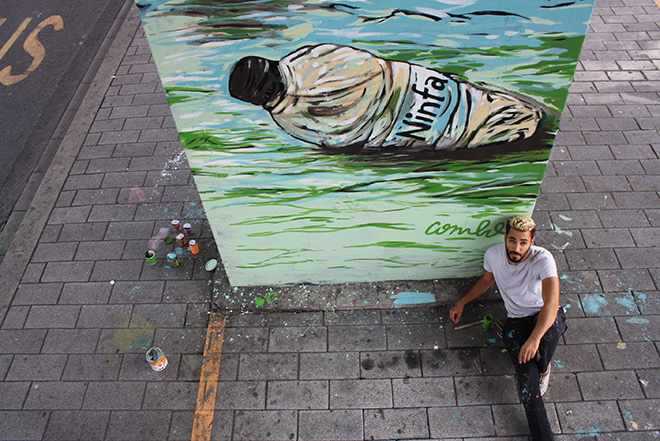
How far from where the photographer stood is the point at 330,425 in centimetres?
374

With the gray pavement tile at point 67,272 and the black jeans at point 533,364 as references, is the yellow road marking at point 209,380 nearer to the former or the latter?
the gray pavement tile at point 67,272

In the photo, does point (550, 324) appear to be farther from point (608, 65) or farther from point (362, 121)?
point (608, 65)

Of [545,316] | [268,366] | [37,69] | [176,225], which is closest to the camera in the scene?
[545,316]

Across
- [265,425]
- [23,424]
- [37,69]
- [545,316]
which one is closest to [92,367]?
[23,424]

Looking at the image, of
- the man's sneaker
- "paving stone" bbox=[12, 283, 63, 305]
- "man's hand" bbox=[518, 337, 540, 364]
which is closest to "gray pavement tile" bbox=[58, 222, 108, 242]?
"paving stone" bbox=[12, 283, 63, 305]

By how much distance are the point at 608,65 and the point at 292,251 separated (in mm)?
5893

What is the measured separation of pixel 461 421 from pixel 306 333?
155cm

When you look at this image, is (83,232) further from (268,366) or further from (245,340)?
(268,366)

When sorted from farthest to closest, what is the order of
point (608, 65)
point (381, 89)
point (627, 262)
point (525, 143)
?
point (608, 65) → point (627, 262) → point (525, 143) → point (381, 89)

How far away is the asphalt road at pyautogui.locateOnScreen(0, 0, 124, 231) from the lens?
644 centimetres

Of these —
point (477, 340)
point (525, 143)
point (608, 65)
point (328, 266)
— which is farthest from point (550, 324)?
point (608, 65)

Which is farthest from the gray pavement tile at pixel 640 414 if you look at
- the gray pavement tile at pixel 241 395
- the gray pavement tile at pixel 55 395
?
the gray pavement tile at pixel 55 395

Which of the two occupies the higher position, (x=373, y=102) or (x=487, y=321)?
(x=373, y=102)

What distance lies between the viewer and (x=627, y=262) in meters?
4.61
